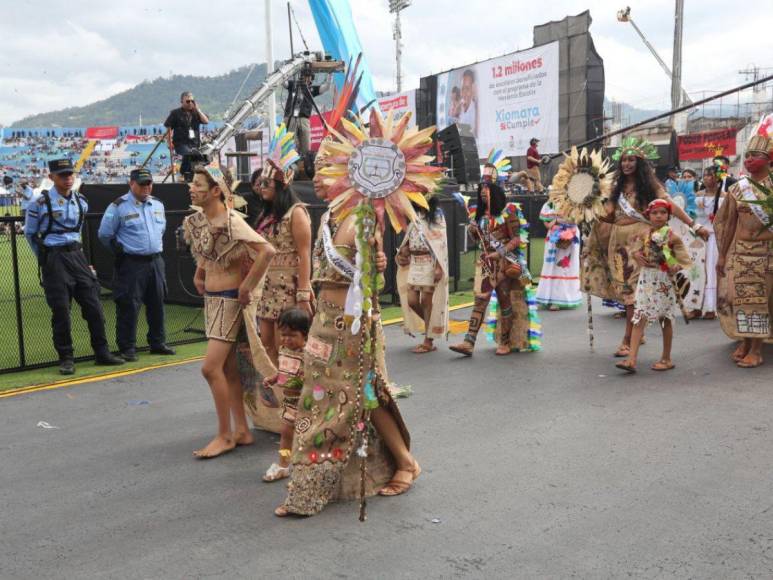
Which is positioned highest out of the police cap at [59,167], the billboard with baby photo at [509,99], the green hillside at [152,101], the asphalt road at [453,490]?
the green hillside at [152,101]

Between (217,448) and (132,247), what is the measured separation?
378 cm

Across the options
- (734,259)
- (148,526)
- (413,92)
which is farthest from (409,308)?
(413,92)

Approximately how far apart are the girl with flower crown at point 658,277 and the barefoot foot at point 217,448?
150 inches

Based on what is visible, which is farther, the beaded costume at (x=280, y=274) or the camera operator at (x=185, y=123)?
the camera operator at (x=185, y=123)

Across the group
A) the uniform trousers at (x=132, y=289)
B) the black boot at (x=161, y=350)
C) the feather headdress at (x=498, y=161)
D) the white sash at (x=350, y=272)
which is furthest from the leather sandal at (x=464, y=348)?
the white sash at (x=350, y=272)

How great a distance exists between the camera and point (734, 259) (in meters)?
7.57

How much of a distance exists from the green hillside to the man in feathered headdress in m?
113

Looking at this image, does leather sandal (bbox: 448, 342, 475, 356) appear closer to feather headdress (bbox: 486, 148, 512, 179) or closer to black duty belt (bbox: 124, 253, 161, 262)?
feather headdress (bbox: 486, 148, 512, 179)

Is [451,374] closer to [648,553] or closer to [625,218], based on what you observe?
[625,218]

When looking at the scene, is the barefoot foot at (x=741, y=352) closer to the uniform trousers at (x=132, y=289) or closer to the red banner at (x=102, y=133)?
the uniform trousers at (x=132, y=289)

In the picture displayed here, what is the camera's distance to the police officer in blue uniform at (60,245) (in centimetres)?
757

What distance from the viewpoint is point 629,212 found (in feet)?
25.1

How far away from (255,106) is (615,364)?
1320 cm

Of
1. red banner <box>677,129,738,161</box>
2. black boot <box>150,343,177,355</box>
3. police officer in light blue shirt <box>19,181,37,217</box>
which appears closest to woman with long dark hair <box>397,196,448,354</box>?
black boot <box>150,343,177,355</box>
